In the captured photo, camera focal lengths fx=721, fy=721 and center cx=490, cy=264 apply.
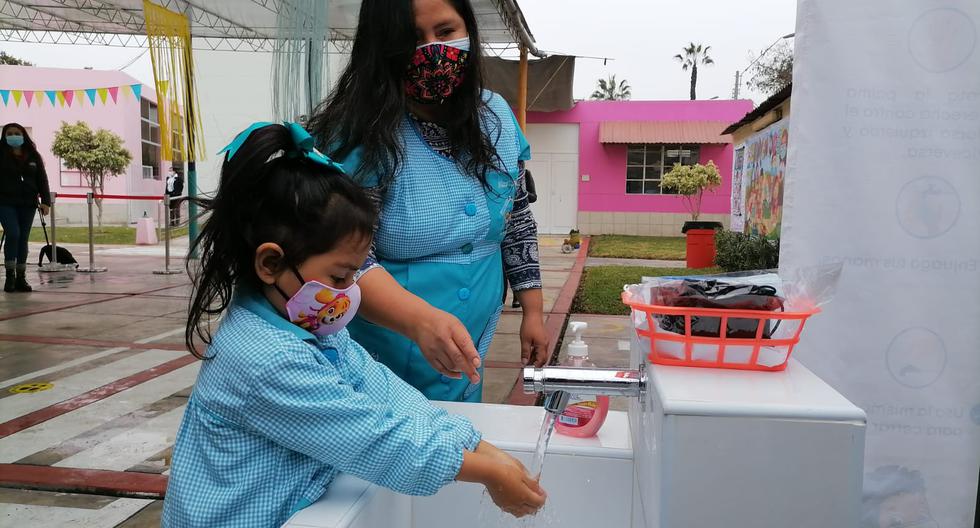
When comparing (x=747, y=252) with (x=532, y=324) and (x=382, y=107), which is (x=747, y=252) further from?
(x=382, y=107)

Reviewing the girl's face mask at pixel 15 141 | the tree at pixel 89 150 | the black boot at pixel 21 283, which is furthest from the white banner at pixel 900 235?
the tree at pixel 89 150

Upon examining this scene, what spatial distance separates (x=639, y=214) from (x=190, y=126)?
14.5 m

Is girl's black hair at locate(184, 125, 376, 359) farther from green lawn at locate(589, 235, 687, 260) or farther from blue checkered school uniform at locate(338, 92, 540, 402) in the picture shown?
green lawn at locate(589, 235, 687, 260)

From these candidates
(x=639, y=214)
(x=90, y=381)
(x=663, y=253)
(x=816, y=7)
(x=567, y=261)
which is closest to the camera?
(x=816, y=7)

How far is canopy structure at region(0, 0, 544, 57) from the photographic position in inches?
233

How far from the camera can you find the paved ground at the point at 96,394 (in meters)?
2.66

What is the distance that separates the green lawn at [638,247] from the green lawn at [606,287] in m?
2.23

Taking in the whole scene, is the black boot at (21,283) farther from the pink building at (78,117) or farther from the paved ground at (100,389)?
the pink building at (78,117)

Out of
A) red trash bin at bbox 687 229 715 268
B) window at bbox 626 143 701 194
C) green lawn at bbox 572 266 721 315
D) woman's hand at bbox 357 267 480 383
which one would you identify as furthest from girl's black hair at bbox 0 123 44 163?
window at bbox 626 143 701 194

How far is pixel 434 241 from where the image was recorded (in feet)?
4.25

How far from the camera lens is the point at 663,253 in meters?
13.6

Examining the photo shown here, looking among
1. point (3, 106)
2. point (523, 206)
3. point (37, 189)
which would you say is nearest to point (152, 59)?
point (37, 189)

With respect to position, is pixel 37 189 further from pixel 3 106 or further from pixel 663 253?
pixel 3 106

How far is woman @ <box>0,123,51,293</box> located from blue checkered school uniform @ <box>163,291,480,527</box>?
7808 mm
